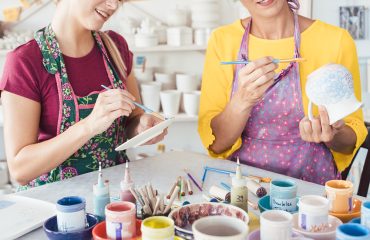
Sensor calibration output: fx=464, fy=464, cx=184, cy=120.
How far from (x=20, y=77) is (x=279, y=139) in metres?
0.94

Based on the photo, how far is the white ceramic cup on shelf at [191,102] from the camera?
2812mm

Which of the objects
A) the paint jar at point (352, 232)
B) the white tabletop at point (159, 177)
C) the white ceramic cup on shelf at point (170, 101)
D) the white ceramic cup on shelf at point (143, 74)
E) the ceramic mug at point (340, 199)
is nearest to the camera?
the paint jar at point (352, 232)

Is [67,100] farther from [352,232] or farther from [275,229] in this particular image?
[352,232]

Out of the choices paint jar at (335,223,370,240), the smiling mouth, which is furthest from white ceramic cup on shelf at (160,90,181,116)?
paint jar at (335,223,370,240)

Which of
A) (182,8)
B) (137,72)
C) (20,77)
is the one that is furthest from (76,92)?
(182,8)

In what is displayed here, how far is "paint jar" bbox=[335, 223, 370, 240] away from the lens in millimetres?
847

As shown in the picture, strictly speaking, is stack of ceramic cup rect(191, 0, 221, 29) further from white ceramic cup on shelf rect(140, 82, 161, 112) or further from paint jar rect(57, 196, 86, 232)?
paint jar rect(57, 196, 86, 232)

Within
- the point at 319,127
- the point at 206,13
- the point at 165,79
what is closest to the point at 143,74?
the point at 165,79

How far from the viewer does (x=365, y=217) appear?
3.17 ft

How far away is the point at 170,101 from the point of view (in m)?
2.82

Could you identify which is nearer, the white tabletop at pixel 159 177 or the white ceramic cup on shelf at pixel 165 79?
the white tabletop at pixel 159 177

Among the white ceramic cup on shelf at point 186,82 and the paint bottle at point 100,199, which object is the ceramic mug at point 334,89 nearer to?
the paint bottle at point 100,199

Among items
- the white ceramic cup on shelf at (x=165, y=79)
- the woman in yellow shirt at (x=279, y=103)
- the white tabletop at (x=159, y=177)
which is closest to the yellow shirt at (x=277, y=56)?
the woman in yellow shirt at (x=279, y=103)

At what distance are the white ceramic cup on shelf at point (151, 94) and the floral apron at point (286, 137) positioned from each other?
116cm
